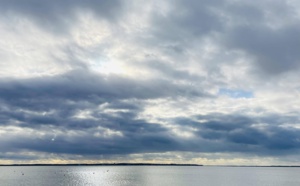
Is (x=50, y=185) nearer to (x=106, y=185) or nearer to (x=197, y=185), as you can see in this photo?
(x=106, y=185)

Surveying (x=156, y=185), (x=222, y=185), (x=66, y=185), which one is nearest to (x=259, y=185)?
(x=222, y=185)

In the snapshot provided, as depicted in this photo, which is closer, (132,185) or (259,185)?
(132,185)

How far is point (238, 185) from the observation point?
17662 cm

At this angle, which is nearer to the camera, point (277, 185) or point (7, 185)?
point (7, 185)

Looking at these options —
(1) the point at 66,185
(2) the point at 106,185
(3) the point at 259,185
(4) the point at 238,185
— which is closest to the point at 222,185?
(4) the point at 238,185

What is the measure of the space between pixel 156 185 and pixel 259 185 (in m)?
62.2

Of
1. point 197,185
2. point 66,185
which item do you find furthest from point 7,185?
point 197,185

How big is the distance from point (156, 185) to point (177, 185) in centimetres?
1219

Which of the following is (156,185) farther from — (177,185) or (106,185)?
(106,185)

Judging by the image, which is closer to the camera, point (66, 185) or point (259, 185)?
point (66, 185)

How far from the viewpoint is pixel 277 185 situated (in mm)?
187250

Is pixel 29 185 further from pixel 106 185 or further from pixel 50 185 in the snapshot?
pixel 106 185

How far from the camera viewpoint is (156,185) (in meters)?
174

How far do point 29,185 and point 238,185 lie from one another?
380 ft
